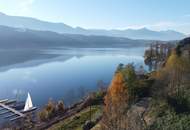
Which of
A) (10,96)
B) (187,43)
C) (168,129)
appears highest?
(187,43)

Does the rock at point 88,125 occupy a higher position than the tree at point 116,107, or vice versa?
the tree at point 116,107

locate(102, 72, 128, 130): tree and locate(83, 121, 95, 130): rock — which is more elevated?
locate(102, 72, 128, 130): tree

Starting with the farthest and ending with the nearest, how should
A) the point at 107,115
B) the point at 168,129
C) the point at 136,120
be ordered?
the point at 107,115, the point at 168,129, the point at 136,120

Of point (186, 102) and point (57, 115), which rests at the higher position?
point (186, 102)

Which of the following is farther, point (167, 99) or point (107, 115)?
point (167, 99)

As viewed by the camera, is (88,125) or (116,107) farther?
(88,125)

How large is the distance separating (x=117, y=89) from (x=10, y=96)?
40245mm

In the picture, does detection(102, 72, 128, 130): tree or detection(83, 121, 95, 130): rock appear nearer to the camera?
detection(102, 72, 128, 130): tree

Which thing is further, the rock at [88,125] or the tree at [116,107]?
the rock at [88,125]

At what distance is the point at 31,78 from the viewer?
278 ft

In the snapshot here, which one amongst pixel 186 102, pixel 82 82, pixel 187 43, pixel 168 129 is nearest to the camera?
pixel 168 129

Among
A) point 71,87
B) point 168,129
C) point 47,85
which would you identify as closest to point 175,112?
point 168,129

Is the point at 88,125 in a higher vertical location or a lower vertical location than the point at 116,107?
lower

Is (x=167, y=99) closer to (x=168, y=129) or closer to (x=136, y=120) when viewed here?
(x=168, y=129)
